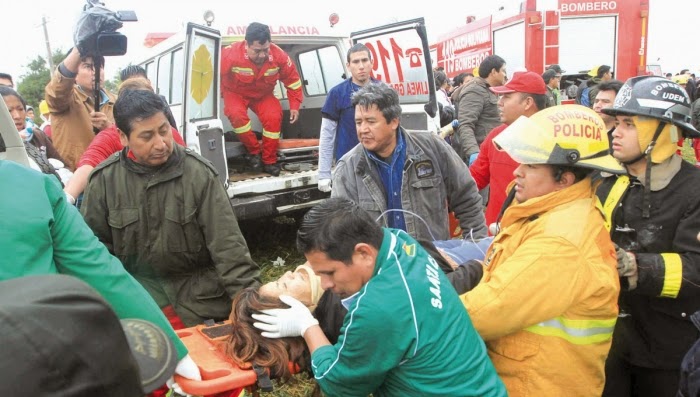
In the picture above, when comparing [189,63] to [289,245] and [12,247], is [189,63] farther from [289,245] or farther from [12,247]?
[12,247]

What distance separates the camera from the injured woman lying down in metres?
2.17

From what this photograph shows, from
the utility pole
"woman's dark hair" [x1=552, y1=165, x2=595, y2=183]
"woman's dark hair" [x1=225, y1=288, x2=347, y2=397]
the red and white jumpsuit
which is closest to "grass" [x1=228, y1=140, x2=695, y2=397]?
the red and white jumpsuit

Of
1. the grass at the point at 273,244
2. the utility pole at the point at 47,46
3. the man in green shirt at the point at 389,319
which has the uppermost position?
the utility pole at the point at 47,46

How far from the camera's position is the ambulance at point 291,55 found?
16.4 feet

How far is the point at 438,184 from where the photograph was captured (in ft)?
10.3

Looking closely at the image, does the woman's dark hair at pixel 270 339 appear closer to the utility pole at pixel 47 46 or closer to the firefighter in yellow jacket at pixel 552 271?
the firefighter in yellow jacket at pixel 552 271

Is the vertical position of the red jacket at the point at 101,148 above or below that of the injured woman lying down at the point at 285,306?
above

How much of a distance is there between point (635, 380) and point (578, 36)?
37.0 feet

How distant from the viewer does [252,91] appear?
6.56 m

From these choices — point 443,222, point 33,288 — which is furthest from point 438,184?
point 33,288

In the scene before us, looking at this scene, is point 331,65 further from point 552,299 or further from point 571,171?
point 552,299

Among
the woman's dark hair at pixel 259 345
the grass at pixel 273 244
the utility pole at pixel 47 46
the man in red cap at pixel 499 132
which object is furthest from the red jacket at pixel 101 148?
the utility pole at pixel 47 46

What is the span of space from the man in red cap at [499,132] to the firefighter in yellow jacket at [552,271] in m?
1.55

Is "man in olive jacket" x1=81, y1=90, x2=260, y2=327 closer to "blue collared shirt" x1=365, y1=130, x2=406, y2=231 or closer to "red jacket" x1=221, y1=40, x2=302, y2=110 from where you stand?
"blue collared shirt" x1=365, y1=130, x2=406, y2=231
